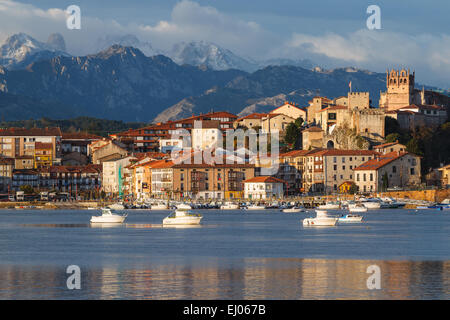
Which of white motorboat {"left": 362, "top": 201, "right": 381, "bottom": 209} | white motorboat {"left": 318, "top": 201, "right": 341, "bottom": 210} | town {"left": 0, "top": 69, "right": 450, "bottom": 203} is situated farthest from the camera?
town {"left": 0, "top": 69, "right": 450, "bottom": 203}

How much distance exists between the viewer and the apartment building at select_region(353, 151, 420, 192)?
11462 cm

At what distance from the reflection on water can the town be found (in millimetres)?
75403

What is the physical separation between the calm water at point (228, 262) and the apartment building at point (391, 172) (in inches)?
1698

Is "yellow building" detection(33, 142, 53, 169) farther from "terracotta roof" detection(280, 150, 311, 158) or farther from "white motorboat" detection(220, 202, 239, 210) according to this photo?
"white motorboat" detection(220, 202, 239, 210)

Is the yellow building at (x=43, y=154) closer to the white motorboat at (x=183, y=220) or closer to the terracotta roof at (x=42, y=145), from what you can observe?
the terracotta roof at (x=42, y=145)

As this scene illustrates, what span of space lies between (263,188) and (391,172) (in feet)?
62.6

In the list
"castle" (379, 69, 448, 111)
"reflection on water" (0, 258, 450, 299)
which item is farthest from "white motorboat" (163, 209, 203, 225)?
"castle" (379, 69, 448, 111)

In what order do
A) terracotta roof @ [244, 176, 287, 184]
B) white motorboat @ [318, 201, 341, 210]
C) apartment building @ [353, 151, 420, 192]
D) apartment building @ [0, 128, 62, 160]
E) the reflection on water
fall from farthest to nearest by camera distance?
1. apartment building @ [0, 128, 62, 160]
2. terracotta roof @ [244, 176, 287, 184]
3. apartment building @ [353, 151, 420, 192]
4. white motorboat @ [318, 201, 341, 210]
5. the reflection on water

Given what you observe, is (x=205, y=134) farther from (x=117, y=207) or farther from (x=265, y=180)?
(x=117, y=207)

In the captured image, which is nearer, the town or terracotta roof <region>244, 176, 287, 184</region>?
the town

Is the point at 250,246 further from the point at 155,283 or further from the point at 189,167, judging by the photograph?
the point at 189,167

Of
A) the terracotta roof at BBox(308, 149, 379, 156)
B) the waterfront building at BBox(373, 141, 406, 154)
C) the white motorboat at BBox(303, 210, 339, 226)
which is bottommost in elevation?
the white motorboat at BBox(303, 210, 339, 226)

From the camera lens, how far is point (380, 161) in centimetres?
11619

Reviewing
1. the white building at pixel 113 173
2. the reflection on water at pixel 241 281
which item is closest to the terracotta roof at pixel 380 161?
the white building at pixel 113 173
